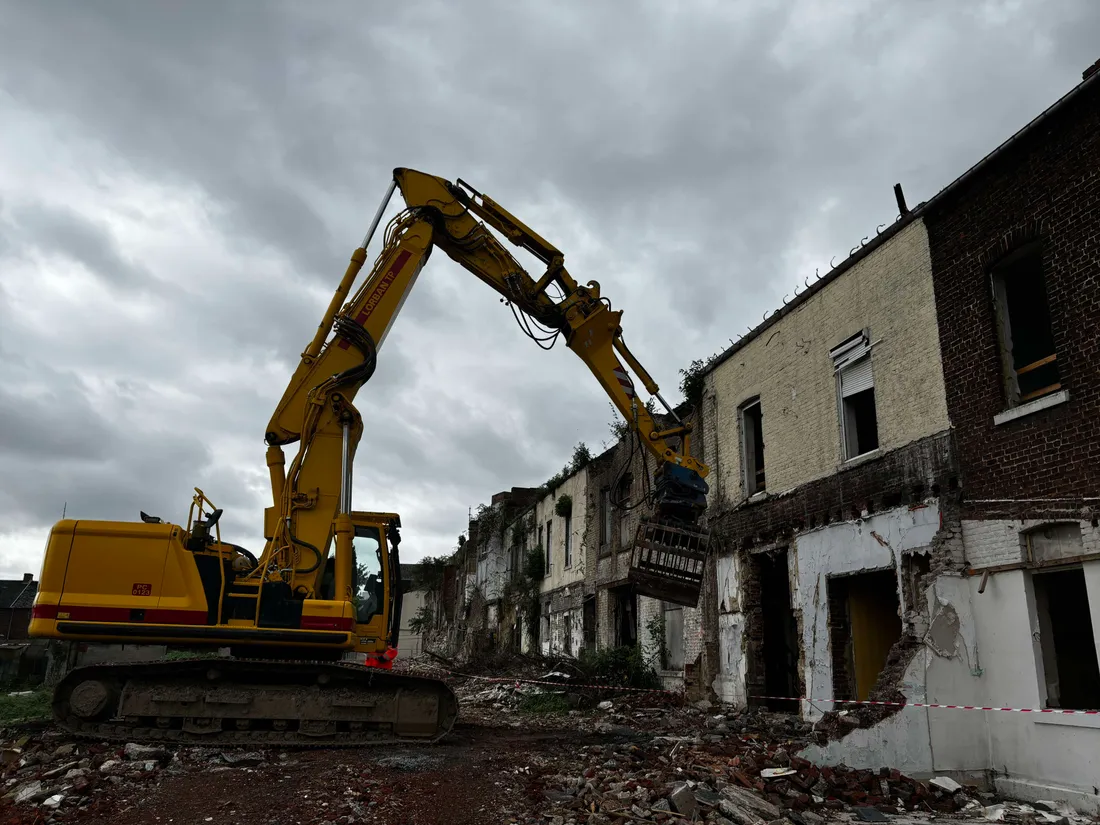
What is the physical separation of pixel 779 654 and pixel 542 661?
5824 millimetres

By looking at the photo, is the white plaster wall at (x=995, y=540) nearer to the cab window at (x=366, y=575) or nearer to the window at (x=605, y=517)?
the cab window at (x=366, y=575)

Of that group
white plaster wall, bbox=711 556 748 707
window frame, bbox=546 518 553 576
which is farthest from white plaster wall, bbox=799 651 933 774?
window frame, bbox=546 518 553 576

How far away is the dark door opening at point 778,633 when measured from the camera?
13.3 metres

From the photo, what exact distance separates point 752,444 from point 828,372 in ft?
8.99

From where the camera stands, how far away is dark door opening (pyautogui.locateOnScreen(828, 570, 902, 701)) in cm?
1130

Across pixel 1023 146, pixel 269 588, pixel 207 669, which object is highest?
pixel 1023 146

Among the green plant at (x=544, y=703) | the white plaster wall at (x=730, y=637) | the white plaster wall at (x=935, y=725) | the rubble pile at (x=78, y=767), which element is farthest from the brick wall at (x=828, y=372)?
the rubble pile at (x=78, y=767)

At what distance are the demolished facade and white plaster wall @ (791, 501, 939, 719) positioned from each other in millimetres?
31

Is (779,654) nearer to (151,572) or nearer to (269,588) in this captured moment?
(269,588)

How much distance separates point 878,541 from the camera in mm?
10461

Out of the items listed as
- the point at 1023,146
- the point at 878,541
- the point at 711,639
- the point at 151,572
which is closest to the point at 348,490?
the point at 151,572

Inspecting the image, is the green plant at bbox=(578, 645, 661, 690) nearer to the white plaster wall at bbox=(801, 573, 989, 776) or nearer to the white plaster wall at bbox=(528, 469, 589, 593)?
the white plaster wall at bbox=(528, 469, 589, 593)

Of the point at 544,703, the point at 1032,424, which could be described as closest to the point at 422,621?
the point at 544,703

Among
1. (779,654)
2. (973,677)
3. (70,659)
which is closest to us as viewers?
(973,677)
